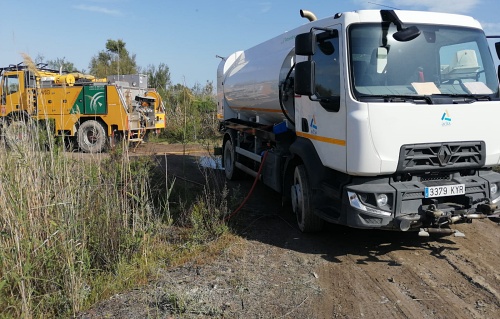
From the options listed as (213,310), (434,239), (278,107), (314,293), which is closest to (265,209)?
(278,107)

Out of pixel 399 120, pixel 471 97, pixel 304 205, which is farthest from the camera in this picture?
pixel 304 205

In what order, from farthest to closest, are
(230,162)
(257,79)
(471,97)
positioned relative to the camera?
(230,162)
(257,79)
(471,97)

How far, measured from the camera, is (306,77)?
5.18 metres

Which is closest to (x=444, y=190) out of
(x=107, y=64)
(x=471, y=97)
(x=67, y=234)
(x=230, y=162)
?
(x=471, y=97)

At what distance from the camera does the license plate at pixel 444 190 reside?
15.8 ft

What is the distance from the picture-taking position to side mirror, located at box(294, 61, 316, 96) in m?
5.14

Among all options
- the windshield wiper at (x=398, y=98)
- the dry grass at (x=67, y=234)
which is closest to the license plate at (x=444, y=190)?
the windshield wiper at (x=398, y=98)

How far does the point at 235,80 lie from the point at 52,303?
21.6 feet

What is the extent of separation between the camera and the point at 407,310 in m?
3.88

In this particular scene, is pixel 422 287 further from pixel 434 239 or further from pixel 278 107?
pixel 278 107

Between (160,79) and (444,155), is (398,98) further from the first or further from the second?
(160,79)

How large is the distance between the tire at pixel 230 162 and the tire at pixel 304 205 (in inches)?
157

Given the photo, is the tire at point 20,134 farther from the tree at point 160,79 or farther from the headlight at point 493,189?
the tree at point 160,79

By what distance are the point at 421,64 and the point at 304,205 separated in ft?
7.43
